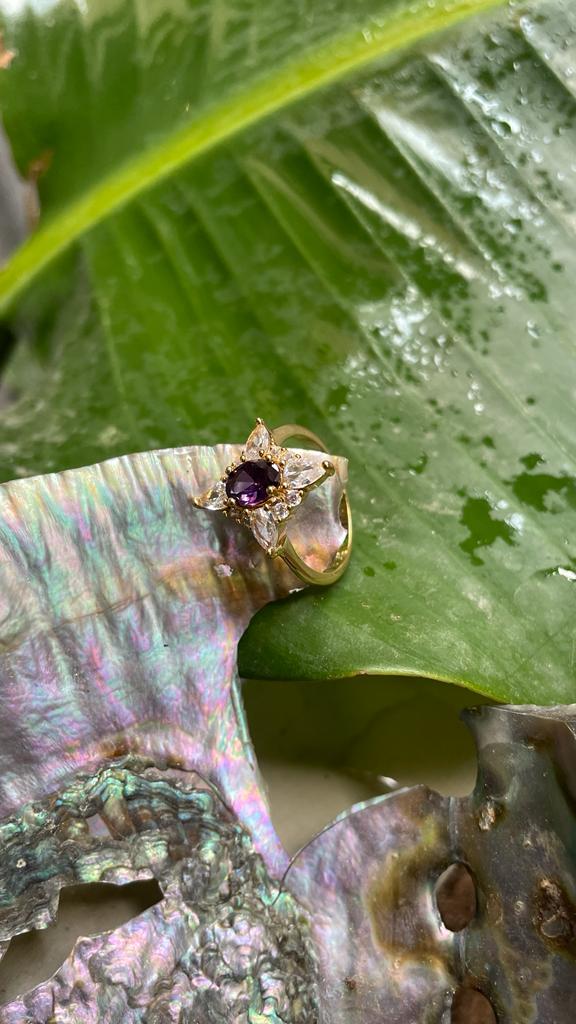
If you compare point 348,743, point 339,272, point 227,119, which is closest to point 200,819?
point 348,743

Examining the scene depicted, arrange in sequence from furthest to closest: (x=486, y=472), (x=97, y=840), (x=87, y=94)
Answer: (x=87, y=94) → (x=486, y=472) → (x=97, y=840)

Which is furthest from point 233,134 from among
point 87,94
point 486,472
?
point 486,472

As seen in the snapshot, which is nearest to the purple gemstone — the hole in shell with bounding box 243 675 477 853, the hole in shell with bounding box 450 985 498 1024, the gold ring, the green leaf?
the gold ring

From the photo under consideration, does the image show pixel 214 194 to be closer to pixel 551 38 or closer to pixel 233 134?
pixel 233 134

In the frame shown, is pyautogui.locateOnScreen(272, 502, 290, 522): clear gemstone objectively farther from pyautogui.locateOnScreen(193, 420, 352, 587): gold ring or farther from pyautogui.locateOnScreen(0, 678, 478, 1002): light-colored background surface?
pyautogui.locateOnScreen(0, 678, 478, 1002): light-colored background surface

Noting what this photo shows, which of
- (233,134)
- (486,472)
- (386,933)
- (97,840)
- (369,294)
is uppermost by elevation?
(233,134)
